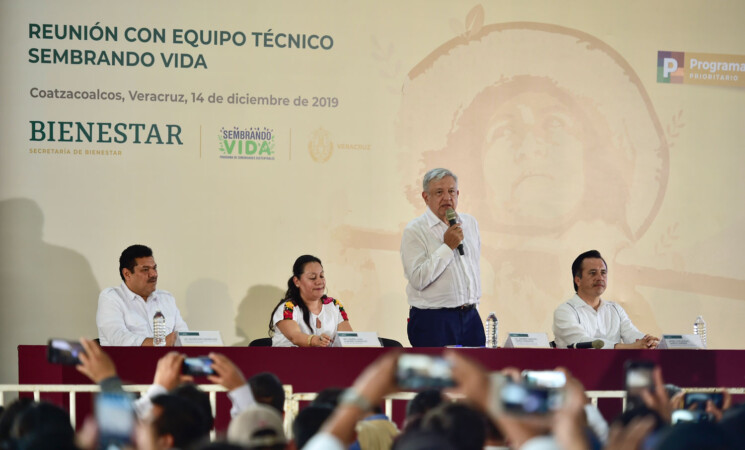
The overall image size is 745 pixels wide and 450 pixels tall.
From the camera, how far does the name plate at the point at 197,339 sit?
4273 mm

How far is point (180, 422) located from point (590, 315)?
11.2 feet

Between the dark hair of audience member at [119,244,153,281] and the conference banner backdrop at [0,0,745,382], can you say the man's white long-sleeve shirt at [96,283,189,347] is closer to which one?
the dark hair of audience member at [119,244,153,281]

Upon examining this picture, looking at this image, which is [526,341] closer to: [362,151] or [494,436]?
[362,151]

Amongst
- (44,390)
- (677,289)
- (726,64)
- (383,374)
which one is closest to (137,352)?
(44,390)

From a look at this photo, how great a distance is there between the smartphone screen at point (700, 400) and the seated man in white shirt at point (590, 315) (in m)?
2.24

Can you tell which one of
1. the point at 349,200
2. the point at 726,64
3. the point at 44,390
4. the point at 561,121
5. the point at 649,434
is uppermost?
the point at 726,64

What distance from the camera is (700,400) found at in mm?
2598

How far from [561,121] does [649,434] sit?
15.4ft

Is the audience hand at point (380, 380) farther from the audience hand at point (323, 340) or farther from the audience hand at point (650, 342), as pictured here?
the audience hand at point (650, 342)

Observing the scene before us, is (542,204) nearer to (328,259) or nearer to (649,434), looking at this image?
(328,259)

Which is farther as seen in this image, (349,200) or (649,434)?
(349,200)

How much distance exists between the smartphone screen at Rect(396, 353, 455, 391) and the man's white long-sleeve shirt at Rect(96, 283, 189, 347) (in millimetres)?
3391

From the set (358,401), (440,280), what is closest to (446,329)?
(440,280)

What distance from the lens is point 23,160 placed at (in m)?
5.96
